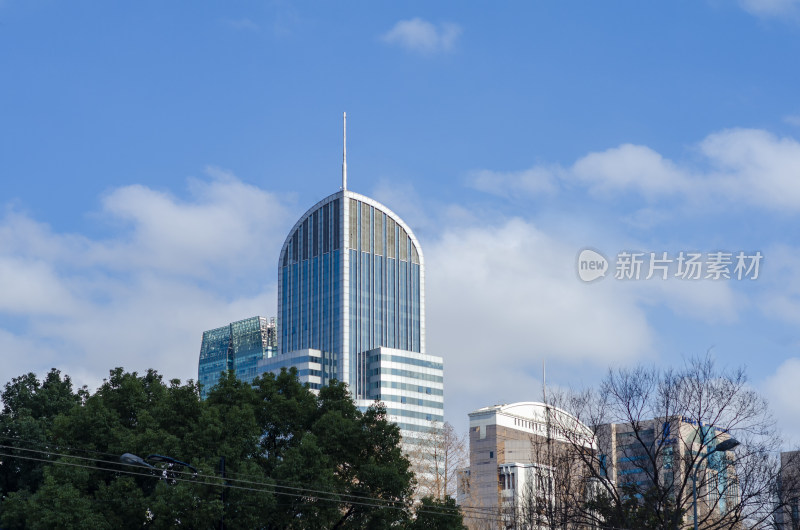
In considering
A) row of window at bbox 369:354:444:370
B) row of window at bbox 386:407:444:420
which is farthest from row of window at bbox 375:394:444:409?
row of window at bbox 369:354:444:370

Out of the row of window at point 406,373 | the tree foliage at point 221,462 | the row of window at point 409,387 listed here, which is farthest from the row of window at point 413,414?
the tree foliage at point 221,462

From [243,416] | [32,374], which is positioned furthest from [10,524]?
[32,374]

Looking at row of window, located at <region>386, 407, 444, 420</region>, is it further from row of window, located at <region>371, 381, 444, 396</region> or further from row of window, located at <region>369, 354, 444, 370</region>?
row of window, located at <region>369, 354, 444, 370</region>

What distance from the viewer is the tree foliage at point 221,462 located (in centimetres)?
3547

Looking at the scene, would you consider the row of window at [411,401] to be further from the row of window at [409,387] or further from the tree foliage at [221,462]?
the tree foliage at [221,462]

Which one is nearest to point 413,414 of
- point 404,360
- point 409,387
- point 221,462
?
point 409,387

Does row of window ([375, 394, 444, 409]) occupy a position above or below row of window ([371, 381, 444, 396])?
below

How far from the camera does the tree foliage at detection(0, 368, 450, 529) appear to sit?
3547cm

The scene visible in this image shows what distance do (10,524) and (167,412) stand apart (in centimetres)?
778

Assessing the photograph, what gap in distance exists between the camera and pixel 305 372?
18638 cm

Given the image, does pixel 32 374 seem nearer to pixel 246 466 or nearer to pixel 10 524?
pixel 10 524

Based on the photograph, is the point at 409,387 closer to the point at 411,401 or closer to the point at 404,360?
the point at 411,401

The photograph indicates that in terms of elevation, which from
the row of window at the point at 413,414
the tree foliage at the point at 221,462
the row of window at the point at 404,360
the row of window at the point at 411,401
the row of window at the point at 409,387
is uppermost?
the row of window at the point at 404,360

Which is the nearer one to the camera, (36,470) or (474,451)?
(36,470)
